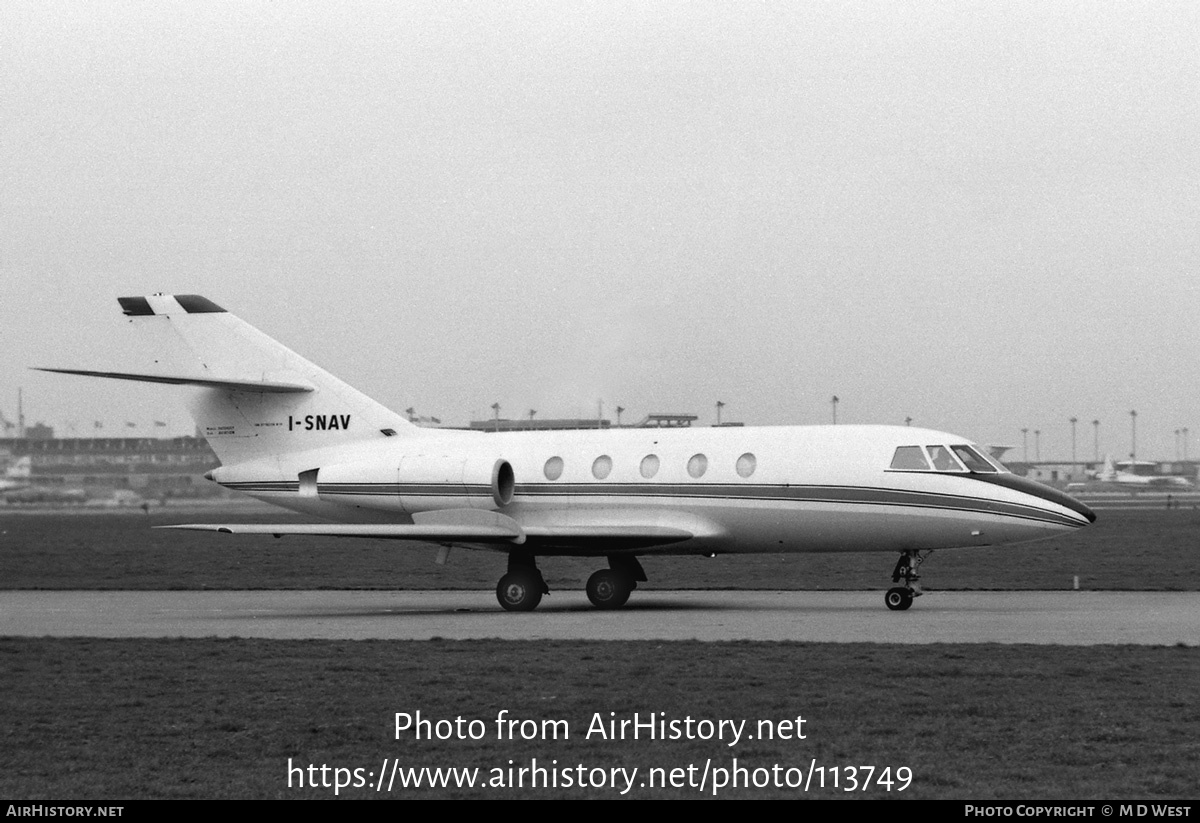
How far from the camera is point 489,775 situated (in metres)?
10.1

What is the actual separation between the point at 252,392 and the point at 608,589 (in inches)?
318

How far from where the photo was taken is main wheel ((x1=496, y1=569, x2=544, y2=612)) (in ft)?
82.8

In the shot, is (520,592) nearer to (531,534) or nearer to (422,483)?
(531,534)

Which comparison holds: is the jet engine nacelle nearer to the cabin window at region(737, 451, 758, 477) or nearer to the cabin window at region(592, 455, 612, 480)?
the cabin window at region(592, 455, 612, 480)

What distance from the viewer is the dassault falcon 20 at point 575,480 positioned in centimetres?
2408

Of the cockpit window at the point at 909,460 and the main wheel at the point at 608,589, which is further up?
the cockpit window at the point at 909,460

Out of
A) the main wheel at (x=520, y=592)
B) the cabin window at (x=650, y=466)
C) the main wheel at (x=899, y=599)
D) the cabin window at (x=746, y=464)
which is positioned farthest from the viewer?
the cabin window at (x=650, y=466)

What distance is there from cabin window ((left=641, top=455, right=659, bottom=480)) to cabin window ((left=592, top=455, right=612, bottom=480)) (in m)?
0.66

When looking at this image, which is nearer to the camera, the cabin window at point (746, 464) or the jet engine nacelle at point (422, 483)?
the cabin window at point (746, 464)

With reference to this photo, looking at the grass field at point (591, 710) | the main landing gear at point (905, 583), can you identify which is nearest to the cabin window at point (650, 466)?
the main landing gear at point (905, 583)

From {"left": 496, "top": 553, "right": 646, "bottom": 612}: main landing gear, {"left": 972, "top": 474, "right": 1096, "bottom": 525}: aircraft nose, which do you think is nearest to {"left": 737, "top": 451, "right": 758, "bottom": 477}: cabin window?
{"left": 496, "top": 553, "right": 646, "bottom": 612}: main landing gear

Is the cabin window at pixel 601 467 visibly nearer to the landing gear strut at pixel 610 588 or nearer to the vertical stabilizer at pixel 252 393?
the landing gear strut at pixel 610 588

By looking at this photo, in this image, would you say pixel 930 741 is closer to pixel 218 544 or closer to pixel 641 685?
pixel 641 685

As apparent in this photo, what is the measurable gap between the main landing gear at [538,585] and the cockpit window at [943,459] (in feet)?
18.2
